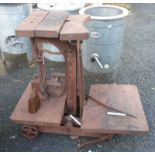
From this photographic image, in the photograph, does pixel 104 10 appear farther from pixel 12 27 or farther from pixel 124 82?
pixel 12 27

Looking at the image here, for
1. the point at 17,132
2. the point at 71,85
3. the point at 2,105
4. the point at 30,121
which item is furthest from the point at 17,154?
the point at 2,105

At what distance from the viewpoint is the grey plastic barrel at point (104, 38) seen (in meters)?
2.98

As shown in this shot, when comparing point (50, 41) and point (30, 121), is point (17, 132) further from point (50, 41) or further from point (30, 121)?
point (50, 41)

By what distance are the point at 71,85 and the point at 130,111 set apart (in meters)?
0.55

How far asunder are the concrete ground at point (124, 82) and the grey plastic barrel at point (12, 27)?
26cm

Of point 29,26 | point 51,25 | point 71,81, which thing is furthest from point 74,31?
point 71,81

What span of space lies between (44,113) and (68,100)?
252 millimetres

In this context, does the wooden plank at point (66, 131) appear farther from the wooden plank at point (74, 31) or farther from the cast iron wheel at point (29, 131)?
the wooden plank at point (74, 31)

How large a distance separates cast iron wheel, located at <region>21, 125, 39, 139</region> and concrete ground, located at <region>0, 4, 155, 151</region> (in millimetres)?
43

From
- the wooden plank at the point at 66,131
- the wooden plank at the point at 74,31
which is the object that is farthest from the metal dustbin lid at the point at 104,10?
the wooden plank at the point at 66,131

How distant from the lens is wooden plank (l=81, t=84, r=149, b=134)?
2129mm

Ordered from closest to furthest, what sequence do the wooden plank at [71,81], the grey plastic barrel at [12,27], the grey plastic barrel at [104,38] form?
the wooden plank at [71,81]
the grey plastic barrel at [104,38]
the grey plastic barrel at [12,27]

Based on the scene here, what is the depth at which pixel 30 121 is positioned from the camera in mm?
2221

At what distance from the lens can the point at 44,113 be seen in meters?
2.30
